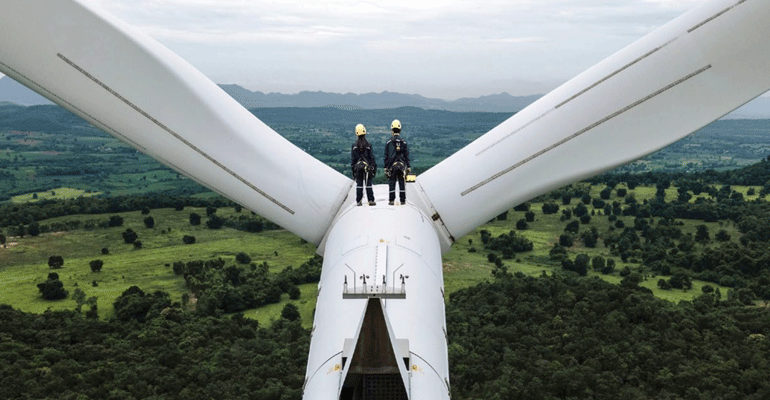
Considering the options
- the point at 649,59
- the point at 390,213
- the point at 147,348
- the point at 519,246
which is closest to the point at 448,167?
the point at 390,213

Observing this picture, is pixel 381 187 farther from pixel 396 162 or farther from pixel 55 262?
pixel 55 262

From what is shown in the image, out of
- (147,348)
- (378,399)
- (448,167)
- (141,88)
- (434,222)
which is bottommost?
(147,348)

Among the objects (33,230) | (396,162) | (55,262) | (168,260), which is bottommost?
(55,262)

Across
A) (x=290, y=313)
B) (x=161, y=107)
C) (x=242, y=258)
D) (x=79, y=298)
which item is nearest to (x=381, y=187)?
(x=161, y=107)

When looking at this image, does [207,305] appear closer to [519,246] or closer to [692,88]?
[519,246]

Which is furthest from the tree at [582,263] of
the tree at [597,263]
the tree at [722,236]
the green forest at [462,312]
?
the tree at [722,236]

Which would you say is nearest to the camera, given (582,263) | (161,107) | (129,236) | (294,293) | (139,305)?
(161,107)

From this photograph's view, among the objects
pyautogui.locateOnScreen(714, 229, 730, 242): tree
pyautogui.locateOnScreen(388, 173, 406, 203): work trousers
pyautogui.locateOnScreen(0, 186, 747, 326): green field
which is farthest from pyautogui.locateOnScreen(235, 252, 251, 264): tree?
pyautogui.locateOnScreen(388, 173, 406, 203): work trousers

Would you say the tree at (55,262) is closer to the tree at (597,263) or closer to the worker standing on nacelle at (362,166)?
the tree at (597,263)
